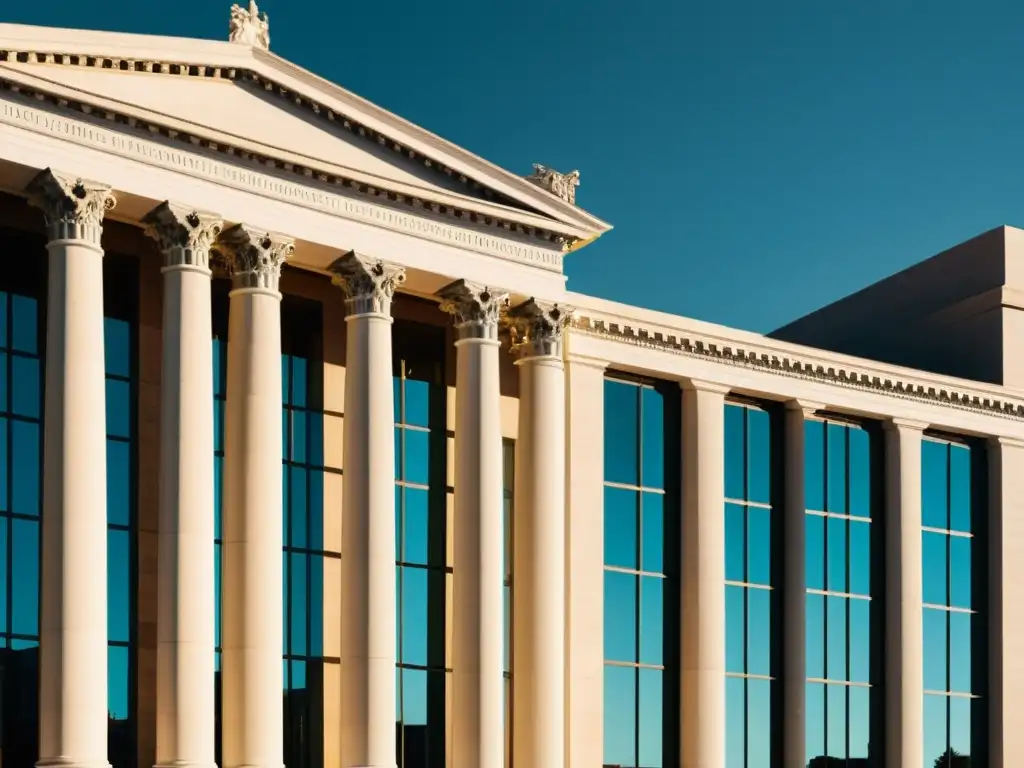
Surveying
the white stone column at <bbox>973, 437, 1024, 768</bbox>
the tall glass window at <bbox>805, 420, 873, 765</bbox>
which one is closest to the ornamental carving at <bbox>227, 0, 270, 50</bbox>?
the tall glass window at <bbox>805, 420, 873, 765</bbox>

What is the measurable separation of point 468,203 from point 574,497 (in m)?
8.68

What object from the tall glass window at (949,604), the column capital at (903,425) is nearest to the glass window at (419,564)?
the column capital at (903,425)

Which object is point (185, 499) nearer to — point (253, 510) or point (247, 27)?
point (253, 510)

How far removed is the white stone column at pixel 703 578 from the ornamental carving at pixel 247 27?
16082 mm

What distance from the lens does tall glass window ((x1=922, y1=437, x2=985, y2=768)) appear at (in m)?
52.6

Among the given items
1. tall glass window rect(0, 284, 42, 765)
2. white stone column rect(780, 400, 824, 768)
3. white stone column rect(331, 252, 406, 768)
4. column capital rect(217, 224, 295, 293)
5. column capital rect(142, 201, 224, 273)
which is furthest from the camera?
white stone column rect(780, 400, 824, 768)

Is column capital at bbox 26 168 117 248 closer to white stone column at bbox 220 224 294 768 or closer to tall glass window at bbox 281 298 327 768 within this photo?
white stone column at bbox 220 224 294 768

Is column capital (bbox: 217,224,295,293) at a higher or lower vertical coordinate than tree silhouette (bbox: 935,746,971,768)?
higher

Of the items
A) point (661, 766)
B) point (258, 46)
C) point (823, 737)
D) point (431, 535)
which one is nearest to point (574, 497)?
point (431, 535)

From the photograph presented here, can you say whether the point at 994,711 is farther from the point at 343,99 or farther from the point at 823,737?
the point at 343,99

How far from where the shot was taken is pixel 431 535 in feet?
145

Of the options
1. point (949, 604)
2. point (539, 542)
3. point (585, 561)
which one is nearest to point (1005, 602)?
point (949, 604)

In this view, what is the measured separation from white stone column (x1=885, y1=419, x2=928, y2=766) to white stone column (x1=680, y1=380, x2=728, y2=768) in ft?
21.3

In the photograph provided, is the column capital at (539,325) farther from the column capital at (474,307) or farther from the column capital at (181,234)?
the column capital at (181,234)
